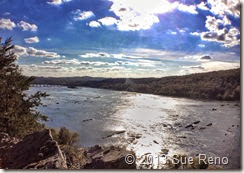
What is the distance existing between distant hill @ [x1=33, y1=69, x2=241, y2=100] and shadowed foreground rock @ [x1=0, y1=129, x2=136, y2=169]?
1137 millimetres

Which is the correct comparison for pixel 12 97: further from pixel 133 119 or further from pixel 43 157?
pixel 133 119

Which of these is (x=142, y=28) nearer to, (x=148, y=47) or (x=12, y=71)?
(x=148, y=47)

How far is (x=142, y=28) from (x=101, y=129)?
268 centimetres

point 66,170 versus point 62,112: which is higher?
point 62,112

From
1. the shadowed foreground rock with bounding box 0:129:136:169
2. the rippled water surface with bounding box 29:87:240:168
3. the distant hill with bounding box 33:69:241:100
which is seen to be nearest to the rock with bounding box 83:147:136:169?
the shadowed foreground rock with bounding box 0:129:136:169

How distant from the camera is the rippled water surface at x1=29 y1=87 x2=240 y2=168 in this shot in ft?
17.8

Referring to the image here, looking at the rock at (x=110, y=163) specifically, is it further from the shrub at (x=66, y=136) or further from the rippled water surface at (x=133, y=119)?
the shrub at (x=66, y=136)

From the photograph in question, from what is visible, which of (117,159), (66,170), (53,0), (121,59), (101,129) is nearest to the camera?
(66,170)

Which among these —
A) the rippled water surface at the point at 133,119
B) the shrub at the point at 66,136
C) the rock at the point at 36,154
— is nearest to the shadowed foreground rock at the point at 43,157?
the rock at the point at 36,154

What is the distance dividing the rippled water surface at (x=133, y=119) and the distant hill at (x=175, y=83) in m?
0.19

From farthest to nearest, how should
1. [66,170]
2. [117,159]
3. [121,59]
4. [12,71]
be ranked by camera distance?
[12,71]
[121,59]
[117,159]
[66,170]

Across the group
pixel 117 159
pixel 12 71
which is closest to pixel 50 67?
pixel 12 71

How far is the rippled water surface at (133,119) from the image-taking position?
5.44m

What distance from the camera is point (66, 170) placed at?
3.70 m
